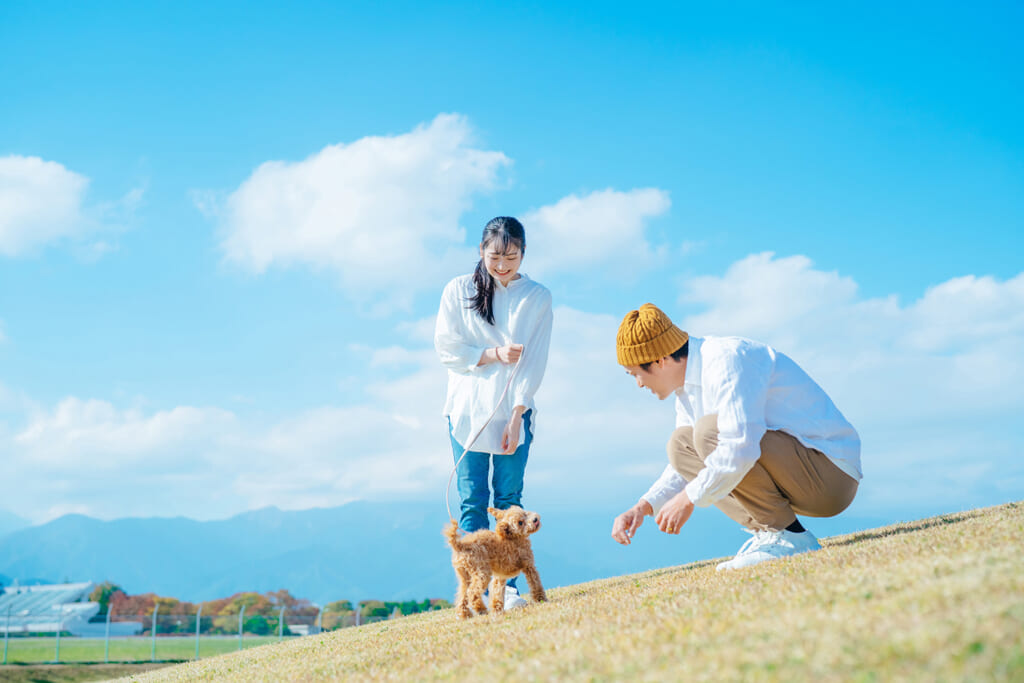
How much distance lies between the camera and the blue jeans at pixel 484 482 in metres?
5.63

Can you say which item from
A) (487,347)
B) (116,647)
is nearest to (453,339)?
(487,347)

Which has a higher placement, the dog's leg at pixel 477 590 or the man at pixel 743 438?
the man at pixel 743 438

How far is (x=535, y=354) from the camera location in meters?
5.81

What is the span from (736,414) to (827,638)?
175cm

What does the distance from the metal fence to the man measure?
2508 cm

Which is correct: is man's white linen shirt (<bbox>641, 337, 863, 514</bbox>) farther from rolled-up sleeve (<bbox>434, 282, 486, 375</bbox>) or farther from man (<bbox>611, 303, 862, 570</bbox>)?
rolled-up sleeve (<bbox>434, 282, 486, 375</bbox>)

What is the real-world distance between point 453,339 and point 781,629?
385cm

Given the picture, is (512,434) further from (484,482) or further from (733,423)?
(733,423)

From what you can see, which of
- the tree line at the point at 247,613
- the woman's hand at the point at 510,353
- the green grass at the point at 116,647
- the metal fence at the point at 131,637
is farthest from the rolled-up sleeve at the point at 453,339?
the green grass at the point at 116,647

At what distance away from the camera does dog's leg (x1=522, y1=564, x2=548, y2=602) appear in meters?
5.09

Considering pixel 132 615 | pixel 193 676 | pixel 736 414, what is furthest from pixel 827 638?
pixel 132 615

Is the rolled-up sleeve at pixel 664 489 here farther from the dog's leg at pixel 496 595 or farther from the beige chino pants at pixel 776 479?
the dog's leg at pixel 496 595

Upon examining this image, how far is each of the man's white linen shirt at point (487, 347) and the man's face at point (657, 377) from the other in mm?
1342

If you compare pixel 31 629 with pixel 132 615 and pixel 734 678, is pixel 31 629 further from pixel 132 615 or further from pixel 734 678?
pixel 734 678
